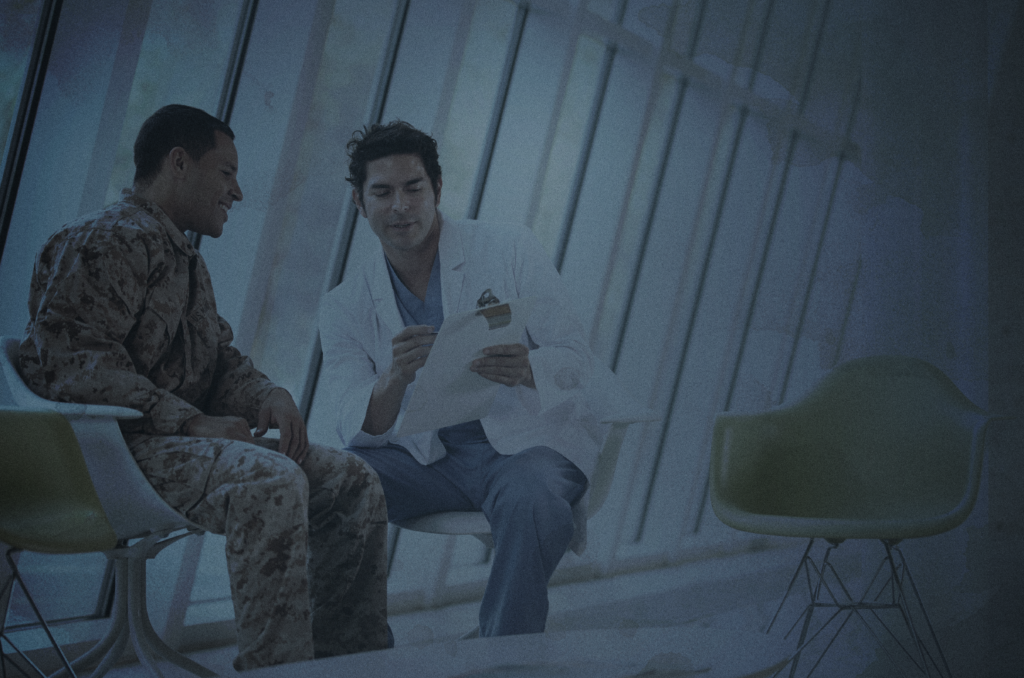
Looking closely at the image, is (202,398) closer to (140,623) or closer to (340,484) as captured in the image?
(340,484)

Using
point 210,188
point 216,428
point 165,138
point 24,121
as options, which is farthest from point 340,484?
point 24,121

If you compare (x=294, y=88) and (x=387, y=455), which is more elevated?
(x=294, y=88)

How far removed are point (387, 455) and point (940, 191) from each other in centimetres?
171

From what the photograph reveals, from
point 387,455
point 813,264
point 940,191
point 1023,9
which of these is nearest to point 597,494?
point 387,455

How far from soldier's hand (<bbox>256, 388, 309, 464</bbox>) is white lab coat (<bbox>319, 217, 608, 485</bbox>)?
0.76ft

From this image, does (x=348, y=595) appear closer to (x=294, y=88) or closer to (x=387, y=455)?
(x=387, y=455)

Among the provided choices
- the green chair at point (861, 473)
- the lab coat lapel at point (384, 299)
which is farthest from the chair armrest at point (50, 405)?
the green chair at point (861, 473)

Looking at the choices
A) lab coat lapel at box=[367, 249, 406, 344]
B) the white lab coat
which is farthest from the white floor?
lab coat lapel at box=[367, 249, 406, 344]

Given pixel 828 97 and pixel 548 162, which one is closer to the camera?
pixel 828 97

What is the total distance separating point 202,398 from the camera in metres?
1.75

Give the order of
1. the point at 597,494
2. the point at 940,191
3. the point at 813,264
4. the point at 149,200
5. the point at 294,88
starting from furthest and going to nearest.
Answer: the point at 294,88 < the point at 813,264 < the point at 940,191 < the point at 597,494 < the point at 149,200

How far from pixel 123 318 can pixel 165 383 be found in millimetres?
204

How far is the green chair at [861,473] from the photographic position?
1.78 metres

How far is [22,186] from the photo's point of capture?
6.53 ft
